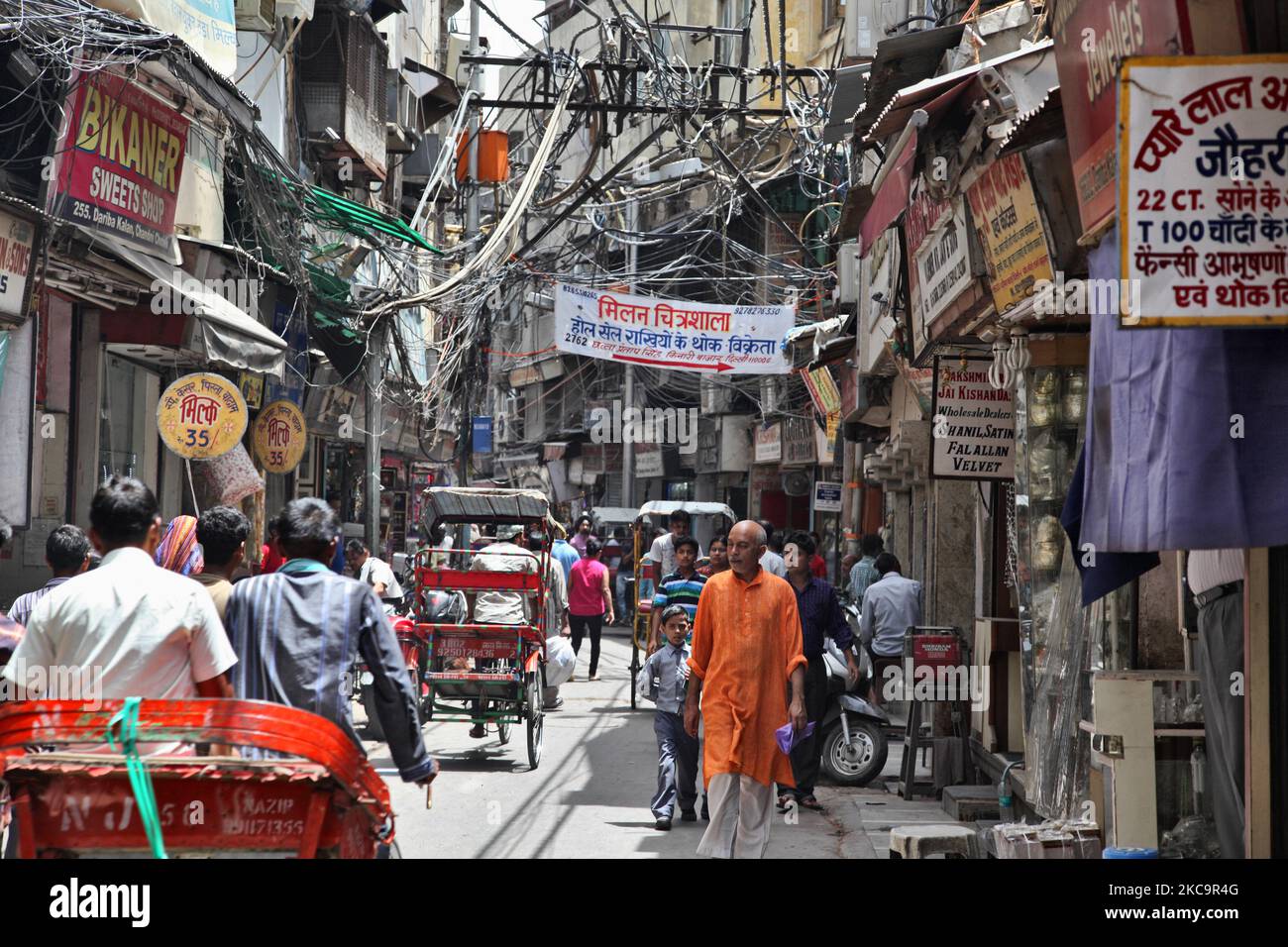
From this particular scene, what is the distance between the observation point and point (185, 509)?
16.7 m

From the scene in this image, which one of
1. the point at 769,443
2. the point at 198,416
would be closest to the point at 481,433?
the point at 769,443

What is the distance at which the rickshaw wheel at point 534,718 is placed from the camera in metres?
11.1

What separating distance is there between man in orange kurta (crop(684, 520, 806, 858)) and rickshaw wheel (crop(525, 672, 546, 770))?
12.3 ft

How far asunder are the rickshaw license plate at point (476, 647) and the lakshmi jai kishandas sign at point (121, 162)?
417cm

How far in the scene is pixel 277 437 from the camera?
16.7 meters

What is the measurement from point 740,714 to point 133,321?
852cm

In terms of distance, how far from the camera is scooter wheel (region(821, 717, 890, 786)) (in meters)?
11.0

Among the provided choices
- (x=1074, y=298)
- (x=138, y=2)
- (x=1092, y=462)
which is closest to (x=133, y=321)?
(x=138, y=2)

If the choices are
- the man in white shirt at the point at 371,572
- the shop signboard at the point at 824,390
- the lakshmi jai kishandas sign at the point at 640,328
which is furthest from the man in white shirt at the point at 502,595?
the shop signboard at the point at 824,390

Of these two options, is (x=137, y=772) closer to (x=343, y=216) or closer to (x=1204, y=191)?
(x=1204, y=191)

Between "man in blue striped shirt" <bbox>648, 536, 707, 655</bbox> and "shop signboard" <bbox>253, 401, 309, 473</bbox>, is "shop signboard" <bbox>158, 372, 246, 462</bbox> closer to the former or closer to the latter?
"man in blue striped shirt" <bbox>648, 536, 707, 655</bbox>

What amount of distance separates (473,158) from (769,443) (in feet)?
32.0

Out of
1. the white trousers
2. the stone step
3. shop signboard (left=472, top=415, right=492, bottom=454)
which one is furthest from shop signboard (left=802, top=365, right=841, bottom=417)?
shop signboard (left=472, top=415, right=492, bottom=454)
